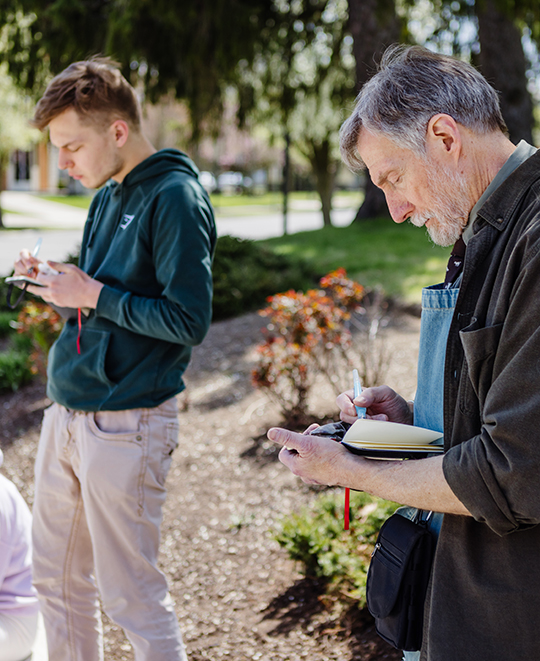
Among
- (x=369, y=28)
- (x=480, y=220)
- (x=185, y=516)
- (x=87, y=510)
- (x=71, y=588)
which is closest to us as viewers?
(x=480, y=220)

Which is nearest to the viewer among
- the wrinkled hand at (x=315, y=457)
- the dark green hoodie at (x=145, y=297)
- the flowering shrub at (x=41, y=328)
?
the wrinkled hand at (x=315, y=457)

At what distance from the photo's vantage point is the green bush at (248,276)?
25.5 feet

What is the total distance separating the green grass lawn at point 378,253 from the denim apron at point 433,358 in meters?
5.36

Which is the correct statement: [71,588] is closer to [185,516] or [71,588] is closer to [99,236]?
[99,236]

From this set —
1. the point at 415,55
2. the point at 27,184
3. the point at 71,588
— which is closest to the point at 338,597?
the point at 71,588

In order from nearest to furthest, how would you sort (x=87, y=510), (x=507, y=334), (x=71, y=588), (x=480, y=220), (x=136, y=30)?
(x=507, y=334) → (x=480, y=220) → (x=87, y=510) → (x=71, y=588) → (x=136, y=30)

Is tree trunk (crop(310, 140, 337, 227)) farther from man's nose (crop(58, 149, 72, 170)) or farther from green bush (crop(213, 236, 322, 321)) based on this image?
man's nose (crop(58, 149, 72, 170))

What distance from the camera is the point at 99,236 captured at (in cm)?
238

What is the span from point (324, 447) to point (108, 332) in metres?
1.09

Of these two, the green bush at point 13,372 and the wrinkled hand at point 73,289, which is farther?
the green bush at point 13,372

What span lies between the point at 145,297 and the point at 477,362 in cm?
123

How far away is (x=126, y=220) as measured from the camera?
2236 millimetres

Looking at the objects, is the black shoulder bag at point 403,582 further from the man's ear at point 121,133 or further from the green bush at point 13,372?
the green bush at point 13,372

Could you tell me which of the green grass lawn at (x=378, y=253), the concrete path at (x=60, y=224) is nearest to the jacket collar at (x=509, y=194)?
the green grass lawn at (x=378, y=253)
